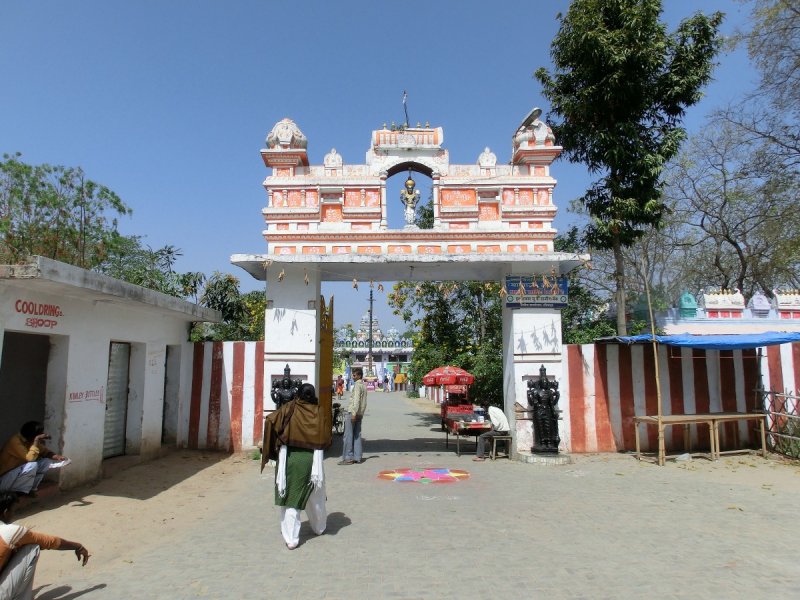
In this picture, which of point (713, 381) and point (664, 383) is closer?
point (664, 383)

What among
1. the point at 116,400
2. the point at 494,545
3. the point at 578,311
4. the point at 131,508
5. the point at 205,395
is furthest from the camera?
the point at 578,311

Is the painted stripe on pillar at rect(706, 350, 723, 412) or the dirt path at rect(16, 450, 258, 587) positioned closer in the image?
the dirt path at rect(16, 450, 258, 587)

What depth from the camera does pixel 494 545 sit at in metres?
5.10

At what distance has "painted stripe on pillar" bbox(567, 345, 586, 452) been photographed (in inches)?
399

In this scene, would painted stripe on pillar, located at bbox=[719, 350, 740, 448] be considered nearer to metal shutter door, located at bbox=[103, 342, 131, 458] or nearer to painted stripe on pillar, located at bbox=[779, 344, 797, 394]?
painted stripe on pillar, located at bbox=[779, 344, 797, 394]

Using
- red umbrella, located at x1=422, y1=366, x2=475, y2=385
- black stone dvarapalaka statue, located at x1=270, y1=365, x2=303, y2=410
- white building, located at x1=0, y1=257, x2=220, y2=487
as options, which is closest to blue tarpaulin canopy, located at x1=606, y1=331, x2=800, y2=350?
black stone dvarapalaka statue, located at x1=270, y1=365, x2=303, y2=410

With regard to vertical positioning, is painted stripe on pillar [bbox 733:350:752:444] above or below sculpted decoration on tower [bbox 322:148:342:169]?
below

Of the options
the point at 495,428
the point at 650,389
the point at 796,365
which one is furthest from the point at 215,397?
the point at 796,365

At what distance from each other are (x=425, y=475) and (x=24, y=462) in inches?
212

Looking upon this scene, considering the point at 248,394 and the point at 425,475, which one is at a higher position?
the point at 248,394

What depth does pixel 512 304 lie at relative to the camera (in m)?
10.0

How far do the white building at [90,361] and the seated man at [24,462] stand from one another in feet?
3.51

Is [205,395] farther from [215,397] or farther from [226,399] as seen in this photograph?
[226,399]

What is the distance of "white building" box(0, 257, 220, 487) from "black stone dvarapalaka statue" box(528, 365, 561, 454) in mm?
6537
